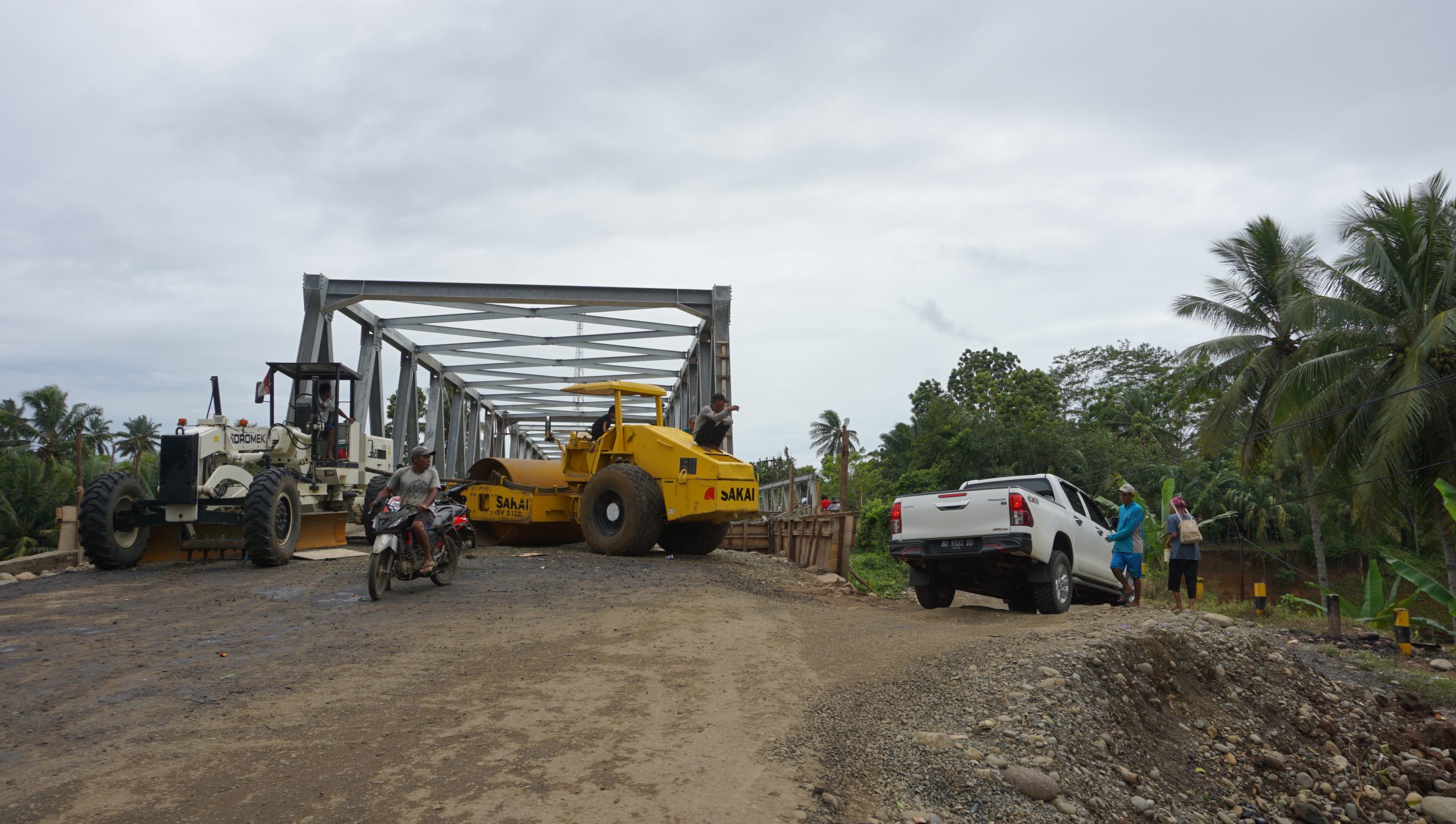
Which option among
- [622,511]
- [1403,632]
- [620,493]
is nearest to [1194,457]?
[1403,632]

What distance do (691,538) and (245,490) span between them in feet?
19.6

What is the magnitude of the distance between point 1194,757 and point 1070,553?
153 inches

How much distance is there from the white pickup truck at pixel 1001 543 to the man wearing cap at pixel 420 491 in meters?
4.59

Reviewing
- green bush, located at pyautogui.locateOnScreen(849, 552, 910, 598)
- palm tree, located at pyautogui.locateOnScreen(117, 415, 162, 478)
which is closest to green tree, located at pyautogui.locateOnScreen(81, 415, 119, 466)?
palm tree, located at pyautogui.locateOnScreen(117, 415, 162, 478)

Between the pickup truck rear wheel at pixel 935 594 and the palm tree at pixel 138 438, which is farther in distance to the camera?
the palm tree at pixel 138 438

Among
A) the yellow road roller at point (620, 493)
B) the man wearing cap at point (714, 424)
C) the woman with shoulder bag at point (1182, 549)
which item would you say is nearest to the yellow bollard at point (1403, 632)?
the woman with shoulder bag at point (1182, 549)

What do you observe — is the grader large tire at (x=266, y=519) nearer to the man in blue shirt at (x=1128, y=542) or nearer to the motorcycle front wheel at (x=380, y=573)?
the motorcycle front wheel at (x=380, y=573)

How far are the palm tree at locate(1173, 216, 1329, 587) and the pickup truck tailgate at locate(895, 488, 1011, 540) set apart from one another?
17.1 m

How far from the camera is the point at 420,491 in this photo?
906 cm

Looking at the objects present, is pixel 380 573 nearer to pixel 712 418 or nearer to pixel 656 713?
pixel 656 713

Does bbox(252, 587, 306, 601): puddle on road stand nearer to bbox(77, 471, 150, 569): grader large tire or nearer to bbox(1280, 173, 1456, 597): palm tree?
bbox(77, 471, 150, 569): grader large tire

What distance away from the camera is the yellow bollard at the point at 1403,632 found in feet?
39.2

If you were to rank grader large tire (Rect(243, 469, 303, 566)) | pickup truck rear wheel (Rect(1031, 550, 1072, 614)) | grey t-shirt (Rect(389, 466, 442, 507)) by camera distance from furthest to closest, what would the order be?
grader large tire (Rect(243, 469, 303, 566)) < pickup truck rear wheel (Rect(1031, 550, 1072, 614)) < grey t-shirt (Rect(389, 466, 442, 507))

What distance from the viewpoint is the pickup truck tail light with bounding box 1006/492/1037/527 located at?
29.7 ft
